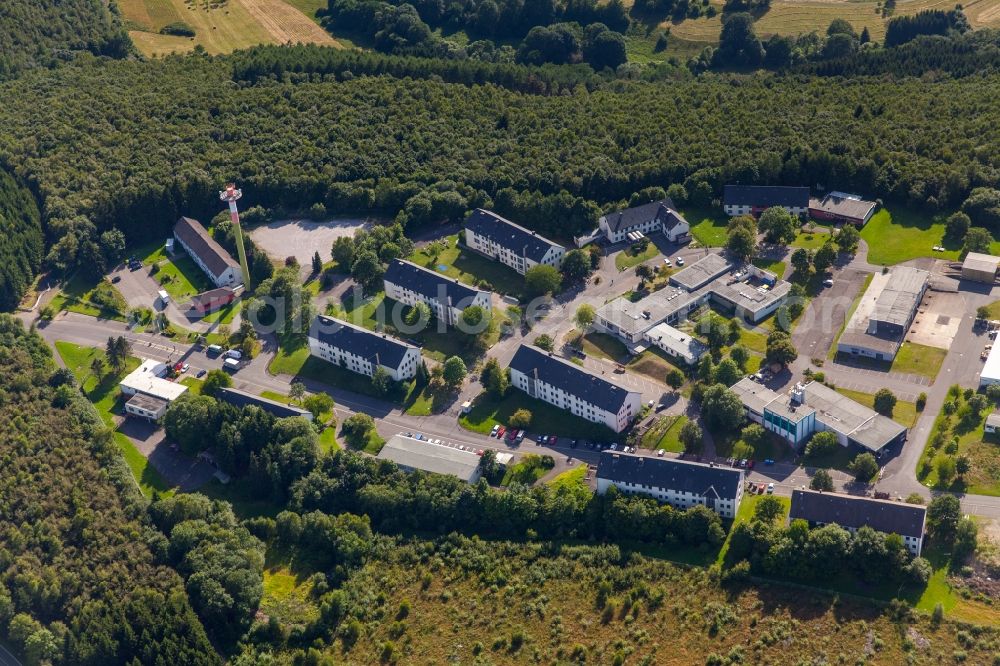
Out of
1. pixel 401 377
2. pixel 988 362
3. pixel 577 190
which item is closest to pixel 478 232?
pixel 577 190

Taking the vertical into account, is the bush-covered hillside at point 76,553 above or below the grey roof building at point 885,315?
below

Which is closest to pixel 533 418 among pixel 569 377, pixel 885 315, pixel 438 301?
pixel 569 377

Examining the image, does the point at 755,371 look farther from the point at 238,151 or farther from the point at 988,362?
the point at 238,151

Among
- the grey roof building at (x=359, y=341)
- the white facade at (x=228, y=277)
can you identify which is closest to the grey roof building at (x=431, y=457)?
the grey roof building at (x=359, y=341)

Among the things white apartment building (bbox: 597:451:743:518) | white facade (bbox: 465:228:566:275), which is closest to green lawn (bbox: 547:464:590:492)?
white apartment building (bbox: 597:451:743:518)

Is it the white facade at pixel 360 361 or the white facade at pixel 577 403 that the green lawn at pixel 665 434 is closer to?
the white facade at pixel 577 403

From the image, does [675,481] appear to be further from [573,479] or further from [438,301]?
[438,301]
